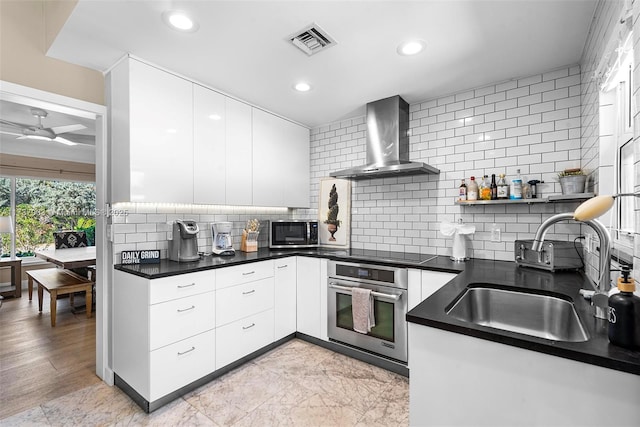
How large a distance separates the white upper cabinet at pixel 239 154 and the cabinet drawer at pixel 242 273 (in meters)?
0.65

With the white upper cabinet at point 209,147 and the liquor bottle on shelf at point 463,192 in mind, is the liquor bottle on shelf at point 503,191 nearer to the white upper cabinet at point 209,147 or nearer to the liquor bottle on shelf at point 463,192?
the liquor bottle on shelf at point 463,192

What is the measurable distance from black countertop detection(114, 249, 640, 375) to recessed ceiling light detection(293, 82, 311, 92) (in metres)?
1.49

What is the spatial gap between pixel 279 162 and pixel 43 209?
5297mm

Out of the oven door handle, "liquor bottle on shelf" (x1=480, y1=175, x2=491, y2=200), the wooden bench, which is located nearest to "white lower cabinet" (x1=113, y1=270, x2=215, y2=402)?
the oven door handle

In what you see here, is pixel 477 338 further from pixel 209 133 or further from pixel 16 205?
pixel 16 205

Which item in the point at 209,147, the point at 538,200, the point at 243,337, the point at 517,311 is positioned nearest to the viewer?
the point at 517,311

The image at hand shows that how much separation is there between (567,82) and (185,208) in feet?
10.7

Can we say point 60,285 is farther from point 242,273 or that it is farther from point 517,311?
point 517,311

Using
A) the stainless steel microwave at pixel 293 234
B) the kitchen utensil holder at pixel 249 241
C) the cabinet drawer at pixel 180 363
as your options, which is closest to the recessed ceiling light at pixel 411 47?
the stainless steel microwave at pixel 293 234

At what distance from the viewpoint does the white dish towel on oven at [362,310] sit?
2.46 meters

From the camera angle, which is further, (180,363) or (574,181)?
(180,363)

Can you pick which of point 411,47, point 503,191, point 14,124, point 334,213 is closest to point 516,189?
point 503,191

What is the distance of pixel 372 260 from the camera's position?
249cm

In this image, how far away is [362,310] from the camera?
2494 mm
